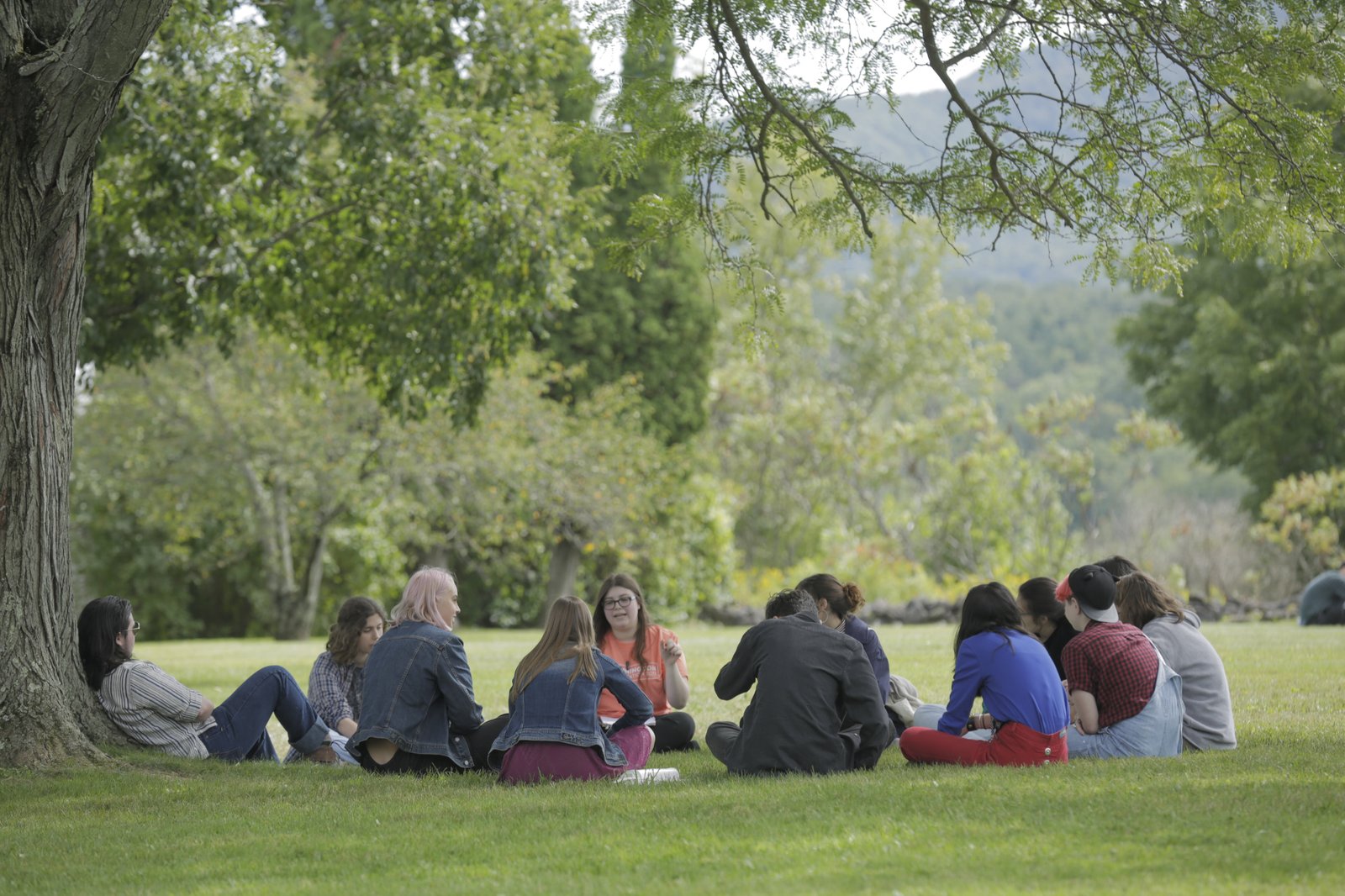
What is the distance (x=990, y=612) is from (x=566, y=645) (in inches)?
87.3

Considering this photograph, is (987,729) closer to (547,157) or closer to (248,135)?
(547,157)

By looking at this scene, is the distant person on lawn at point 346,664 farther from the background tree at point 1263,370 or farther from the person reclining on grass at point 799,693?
the background tree at point 1263,370

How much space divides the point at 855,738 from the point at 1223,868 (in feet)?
8.71

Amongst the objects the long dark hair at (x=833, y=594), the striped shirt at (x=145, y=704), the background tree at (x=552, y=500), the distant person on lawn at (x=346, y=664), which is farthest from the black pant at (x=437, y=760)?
the background tree at (x=552, y=500)

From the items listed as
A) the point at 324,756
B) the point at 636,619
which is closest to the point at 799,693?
the point at 636,619

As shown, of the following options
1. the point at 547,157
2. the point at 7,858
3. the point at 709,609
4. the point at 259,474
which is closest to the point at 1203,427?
the point at 709,609

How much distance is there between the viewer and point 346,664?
8.91 m

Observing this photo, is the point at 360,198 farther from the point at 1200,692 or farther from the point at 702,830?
the point at 702,830

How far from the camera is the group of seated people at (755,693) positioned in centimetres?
688

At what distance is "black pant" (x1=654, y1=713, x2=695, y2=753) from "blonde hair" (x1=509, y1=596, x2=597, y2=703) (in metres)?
1.79

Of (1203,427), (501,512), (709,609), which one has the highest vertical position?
(1203,427)

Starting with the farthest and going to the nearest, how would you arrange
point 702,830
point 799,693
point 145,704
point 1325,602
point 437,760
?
point 1325,602 → point 145,704 → point 437,760 → point 799,693 → point 702,830

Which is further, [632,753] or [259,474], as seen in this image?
[259,474]

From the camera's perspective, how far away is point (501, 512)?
25.0 m
